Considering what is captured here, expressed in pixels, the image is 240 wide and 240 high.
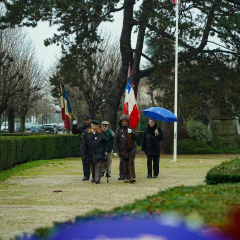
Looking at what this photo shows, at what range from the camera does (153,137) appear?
1357 cm

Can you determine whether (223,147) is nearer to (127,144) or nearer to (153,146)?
(153,146)

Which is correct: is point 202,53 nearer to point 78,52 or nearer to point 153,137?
point 78,52

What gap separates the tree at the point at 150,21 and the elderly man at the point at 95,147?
459 inches

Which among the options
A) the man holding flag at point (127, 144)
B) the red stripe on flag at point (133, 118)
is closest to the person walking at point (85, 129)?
the man holding flag at point (127, 144)

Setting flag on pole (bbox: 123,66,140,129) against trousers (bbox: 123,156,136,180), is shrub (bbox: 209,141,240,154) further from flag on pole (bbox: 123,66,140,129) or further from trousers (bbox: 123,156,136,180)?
trousers (bbox: 123,156,136,180)

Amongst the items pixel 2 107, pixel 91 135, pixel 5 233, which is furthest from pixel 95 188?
pixel 2 107

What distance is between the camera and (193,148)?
1105 inches

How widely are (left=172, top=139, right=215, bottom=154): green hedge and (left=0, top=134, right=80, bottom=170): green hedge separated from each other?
631 cm

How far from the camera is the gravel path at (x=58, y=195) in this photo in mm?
7293

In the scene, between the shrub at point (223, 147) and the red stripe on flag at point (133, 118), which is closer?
the red stripe on flag at point (133, 118)

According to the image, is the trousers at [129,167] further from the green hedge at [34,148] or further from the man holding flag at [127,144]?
the green hedge at [34,148]

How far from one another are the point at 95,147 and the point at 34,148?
9.87 meters

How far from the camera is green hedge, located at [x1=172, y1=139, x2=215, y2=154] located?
28.0 meters

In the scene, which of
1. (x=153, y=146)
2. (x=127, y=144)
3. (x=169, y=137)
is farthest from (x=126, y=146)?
(x=169, y=137)
